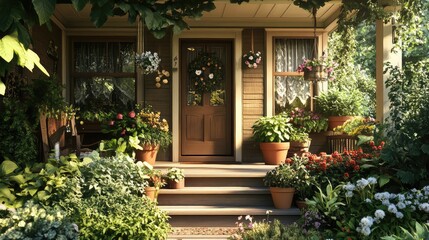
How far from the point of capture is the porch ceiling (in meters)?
7.88

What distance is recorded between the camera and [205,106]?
339 inches

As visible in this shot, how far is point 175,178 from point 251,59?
2833 mm

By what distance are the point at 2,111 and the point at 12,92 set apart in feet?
1.03

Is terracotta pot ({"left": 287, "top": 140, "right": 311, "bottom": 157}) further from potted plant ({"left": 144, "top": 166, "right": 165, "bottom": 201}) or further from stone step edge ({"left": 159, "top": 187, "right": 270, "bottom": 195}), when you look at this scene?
potted plant ({"left": 144, "top": 166, "right": 165, "bottom": 201})

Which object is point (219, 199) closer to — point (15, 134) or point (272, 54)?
point (15, 134)

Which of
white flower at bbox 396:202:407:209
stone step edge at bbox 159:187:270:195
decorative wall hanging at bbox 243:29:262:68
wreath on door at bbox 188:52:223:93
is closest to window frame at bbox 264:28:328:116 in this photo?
decorative wall hanging at bbox 243:29:262:68

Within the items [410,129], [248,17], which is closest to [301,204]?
[410,129]

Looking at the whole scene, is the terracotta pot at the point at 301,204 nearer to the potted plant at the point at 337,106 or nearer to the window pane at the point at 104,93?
the potted plant at the point at 337,106

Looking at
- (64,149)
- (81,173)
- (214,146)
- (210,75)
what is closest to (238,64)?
(210,75)

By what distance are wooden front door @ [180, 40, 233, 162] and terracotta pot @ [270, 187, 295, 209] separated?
104 inches

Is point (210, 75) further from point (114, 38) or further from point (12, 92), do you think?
point (12, 92)

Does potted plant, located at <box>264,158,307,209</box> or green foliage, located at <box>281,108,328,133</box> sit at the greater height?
green foliage, located at <box>281,108,328,133</box>

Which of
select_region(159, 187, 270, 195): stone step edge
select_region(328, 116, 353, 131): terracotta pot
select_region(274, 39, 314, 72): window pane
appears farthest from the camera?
select_region(274, 39, 314, 72): window pane

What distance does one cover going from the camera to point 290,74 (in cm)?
866
